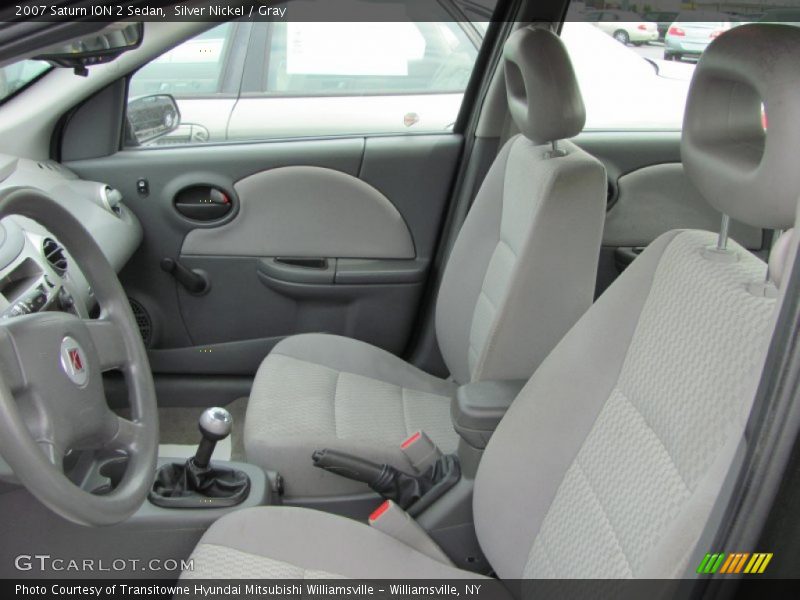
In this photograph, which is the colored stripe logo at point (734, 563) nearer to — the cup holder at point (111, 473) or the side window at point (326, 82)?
the cup holder at point (111, 473)

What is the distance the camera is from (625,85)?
262 cm

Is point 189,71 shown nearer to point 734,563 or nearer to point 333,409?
point 333,409

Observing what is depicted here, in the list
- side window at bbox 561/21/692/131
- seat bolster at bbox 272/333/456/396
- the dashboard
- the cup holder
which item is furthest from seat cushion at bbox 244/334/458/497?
side window at bbox 561/21/692/131

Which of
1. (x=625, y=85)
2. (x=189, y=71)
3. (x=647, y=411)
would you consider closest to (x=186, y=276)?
(x=189, y=71)

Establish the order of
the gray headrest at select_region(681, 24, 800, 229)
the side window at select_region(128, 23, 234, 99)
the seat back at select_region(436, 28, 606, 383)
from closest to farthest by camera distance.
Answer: the gray headrest at select_region(681, 24, 800, 229), the seat back at select_region(436, 28, 606, 383), the side window at select_region(128, 23, 234, 99)

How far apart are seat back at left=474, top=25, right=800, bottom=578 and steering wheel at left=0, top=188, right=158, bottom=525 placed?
0.55m

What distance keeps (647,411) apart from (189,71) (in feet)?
5.82

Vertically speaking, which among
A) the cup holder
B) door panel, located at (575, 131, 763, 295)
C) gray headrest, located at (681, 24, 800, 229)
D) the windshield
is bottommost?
the cup holder

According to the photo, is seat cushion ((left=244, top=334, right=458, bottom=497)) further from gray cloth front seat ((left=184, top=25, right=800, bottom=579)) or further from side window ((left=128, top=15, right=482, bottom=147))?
side window ((left=128, top=15, right=482, bottom=147))

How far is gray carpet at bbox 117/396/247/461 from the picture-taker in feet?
7.41

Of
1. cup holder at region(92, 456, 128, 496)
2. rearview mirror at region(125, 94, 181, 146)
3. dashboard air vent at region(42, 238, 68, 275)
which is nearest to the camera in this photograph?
cup holder at region(92, 456, 128, 496)

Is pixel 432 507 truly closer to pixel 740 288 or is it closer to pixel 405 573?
pixel 405 573

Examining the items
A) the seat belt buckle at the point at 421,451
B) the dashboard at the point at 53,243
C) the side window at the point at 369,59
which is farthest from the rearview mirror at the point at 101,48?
the seat belt buckle at the point at 421,451

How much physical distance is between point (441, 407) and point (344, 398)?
0.23 m
